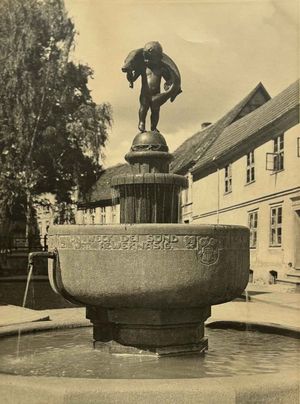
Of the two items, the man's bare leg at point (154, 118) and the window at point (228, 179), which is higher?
the window at point (228, 179)

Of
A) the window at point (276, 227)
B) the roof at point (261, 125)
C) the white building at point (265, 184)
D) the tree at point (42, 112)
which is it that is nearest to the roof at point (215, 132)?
the roof at point (261, 125)

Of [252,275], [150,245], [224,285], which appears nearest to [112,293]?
[150,245]

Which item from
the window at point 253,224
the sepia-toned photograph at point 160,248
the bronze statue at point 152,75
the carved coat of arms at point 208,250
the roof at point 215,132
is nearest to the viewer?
the sepia-toned photograph at point 160,248

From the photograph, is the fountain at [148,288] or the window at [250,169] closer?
the fountain at [148,288]

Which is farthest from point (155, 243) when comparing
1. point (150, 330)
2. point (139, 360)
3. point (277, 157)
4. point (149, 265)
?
point (277, 157)

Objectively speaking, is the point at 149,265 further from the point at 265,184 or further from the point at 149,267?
the point at 265,184

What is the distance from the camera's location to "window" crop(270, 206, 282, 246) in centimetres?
2048

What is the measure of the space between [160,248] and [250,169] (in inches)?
749

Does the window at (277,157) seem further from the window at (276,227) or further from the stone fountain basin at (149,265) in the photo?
the stone fountain basin at (149,265)

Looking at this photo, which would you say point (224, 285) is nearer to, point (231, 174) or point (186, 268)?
point (186, 268)

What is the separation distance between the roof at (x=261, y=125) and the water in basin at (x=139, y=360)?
1327 centimetres

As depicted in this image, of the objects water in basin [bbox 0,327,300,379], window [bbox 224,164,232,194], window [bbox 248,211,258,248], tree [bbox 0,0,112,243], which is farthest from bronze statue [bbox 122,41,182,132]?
window [bbox 224,164,232,194]

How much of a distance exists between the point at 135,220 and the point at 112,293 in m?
1.20

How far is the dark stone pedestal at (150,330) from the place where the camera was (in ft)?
16.7
